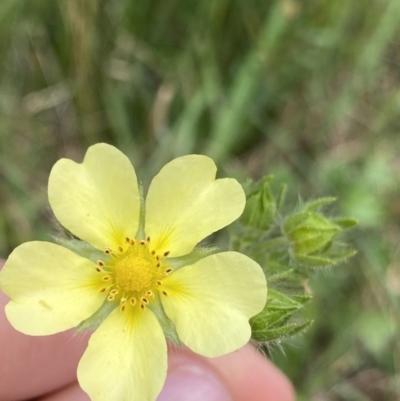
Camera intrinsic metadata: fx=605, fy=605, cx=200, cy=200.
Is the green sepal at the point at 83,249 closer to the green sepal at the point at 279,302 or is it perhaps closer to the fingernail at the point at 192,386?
the green sepal at the point at 279,302

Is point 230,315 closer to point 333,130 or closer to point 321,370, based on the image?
A: point 321,370

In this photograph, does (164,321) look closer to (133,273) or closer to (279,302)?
(133,273)

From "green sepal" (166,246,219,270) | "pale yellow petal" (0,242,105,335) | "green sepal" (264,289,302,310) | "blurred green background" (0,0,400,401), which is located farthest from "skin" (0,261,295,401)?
"blurred green background" (0,0,400,401)

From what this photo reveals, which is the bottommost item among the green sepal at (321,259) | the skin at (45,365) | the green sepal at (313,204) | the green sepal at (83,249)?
the skin at (45,365)

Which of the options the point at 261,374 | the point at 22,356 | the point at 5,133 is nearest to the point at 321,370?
the point at 261,374

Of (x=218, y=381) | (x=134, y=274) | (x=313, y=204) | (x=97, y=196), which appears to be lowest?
(x=218, y=381)

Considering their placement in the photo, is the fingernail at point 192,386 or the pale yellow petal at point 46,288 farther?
the fingernail at point 192,386

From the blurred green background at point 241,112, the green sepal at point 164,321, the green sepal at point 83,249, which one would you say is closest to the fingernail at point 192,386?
the green sepal at point 164,321

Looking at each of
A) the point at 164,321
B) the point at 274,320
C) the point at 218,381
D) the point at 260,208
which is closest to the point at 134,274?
the point at 164,321
